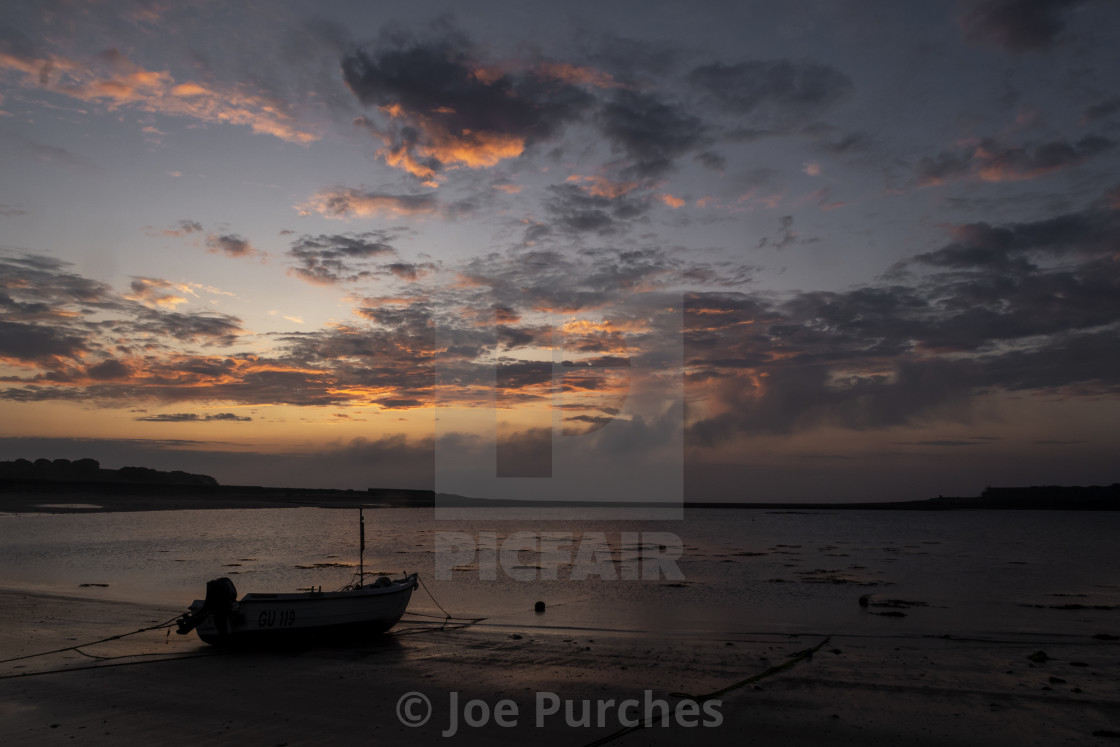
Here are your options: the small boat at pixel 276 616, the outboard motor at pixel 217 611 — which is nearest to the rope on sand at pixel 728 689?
the small boat at pixel 276 616

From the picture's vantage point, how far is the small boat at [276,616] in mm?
17141

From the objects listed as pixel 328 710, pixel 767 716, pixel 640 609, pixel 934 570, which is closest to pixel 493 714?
pixel 328 710

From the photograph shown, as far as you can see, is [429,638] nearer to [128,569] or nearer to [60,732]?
[60,732]

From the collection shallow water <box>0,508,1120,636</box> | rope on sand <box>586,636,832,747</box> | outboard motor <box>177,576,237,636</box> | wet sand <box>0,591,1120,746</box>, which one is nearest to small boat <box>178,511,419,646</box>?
outboard motor <box>177,576,237,636</box>

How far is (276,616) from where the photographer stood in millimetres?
17453

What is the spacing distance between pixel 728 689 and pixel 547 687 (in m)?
3.74

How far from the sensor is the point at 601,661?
16.5m

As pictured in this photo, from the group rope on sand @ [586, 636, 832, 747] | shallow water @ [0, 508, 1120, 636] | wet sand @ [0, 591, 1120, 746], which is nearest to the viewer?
rope on sand @ [586, 636, 832, 747]

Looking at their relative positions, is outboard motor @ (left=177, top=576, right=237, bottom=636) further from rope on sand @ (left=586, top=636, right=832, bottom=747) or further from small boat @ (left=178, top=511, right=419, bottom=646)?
rope on sand @ (left=586, top=636, right=832, bottom=747)

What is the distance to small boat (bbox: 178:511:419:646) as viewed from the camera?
56.2ft

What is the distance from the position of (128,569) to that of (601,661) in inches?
1288

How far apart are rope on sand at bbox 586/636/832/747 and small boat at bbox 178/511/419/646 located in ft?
32.5

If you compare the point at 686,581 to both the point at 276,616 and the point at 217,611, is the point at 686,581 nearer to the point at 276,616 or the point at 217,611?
the point at 276,616

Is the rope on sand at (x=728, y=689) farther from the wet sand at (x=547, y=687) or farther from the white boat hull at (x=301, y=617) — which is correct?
the white boat hull at (x=301, y=617)
